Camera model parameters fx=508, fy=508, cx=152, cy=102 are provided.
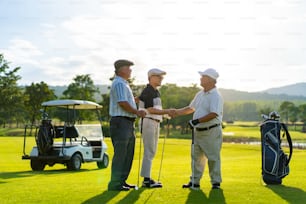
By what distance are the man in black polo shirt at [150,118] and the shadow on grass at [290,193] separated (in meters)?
2.05

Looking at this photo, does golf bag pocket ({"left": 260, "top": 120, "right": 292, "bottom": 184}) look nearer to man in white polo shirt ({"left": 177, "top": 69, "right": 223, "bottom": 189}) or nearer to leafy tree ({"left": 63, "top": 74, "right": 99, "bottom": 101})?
man in white polo shirt ({"left": 177, "top": 69, "right": 223, "bottom": 189})

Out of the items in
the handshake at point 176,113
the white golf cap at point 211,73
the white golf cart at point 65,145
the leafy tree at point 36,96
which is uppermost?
the leafy tree at point 36,96

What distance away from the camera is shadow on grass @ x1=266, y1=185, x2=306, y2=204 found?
769cm

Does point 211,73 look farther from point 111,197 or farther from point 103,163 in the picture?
point 103,163

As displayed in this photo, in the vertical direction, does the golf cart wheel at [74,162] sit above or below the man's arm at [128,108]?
below

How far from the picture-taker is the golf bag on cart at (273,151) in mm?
9797

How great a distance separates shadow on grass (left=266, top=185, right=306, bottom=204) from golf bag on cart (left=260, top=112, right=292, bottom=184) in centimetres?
49

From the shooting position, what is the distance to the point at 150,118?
9.09 metres

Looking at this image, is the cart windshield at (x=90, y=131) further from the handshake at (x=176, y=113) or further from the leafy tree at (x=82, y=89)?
the leafy tree at (x=82, y=89)

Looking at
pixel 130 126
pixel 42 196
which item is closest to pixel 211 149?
pixel 130 126

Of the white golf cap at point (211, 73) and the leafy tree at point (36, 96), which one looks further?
the leafy tree at point (36, 96)

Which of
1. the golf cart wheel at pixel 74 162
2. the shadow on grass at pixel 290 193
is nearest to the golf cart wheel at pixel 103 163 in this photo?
the golf cart wheel at pixel 74 162

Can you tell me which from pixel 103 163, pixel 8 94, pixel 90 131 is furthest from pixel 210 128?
pixel 8 94

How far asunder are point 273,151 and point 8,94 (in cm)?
7454
